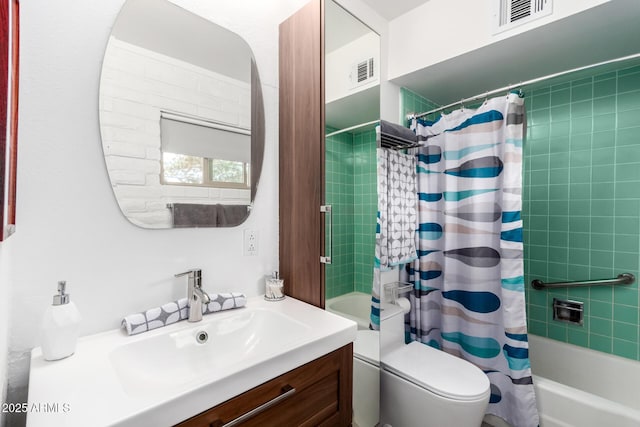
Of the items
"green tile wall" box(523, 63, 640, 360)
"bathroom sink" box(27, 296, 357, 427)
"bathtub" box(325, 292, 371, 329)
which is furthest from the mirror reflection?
"green tile wall" box(523, 63, 640, 360)

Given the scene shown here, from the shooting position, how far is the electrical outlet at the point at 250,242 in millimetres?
1321

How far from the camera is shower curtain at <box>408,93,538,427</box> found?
1477mm

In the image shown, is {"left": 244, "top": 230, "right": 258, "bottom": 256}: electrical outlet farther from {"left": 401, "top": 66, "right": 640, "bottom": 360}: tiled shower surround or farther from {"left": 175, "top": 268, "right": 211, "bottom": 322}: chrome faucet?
{"left": 401, "top": 66, "right": 640, "bottom": 360}: tiled shower surround

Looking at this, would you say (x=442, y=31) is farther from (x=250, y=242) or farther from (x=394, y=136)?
(x=250, y=242)

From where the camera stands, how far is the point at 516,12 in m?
1.39

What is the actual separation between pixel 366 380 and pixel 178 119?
4.76 feet

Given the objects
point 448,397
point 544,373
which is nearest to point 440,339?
point 448,397

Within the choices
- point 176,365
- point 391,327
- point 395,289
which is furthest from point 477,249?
point 176,365

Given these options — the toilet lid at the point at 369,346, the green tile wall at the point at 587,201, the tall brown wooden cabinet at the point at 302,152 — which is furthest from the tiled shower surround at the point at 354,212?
the green tile wall at the point at 587,201

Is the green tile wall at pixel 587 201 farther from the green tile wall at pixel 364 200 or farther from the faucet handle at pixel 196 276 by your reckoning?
the faucet handle at pixel 196 276

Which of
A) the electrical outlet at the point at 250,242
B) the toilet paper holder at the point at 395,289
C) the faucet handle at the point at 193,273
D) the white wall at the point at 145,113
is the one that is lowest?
the toilet paper holder at the point at 395,289

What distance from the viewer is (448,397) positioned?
123cm

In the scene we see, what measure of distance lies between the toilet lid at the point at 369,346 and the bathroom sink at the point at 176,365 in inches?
16.8

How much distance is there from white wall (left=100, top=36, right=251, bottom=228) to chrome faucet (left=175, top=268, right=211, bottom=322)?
0.21 m
